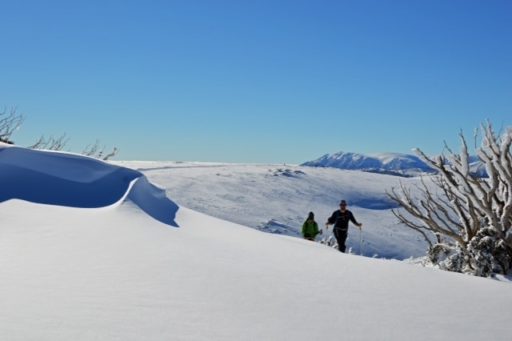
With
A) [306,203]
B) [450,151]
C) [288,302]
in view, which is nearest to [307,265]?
[288,302]

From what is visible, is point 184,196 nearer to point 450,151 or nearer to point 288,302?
point 450,151

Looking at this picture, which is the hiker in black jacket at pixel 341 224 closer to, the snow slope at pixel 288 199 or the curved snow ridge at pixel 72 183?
the curved snow ridge at pixel 72 183

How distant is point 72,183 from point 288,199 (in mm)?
25801

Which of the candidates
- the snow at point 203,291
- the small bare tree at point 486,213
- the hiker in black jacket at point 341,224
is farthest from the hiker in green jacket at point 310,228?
the snow at point 203,291

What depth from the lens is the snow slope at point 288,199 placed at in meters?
25.2

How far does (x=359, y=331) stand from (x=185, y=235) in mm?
2795

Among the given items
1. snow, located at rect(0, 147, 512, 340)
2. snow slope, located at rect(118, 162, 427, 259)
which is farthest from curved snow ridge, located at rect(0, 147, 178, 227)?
snow slope, located at rect(118, 162, 427, 259)

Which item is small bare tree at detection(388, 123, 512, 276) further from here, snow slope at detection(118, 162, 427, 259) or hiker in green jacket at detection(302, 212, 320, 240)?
snow slope at detection(118, 162, 427, 259)

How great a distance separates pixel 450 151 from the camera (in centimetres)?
802

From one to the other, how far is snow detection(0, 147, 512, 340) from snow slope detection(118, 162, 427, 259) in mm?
16844

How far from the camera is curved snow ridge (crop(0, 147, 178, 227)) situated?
19.7 feet

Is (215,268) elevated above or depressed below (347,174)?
below

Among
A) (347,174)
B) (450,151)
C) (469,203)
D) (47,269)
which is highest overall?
(347,174)

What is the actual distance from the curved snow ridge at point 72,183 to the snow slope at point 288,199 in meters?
15.2
